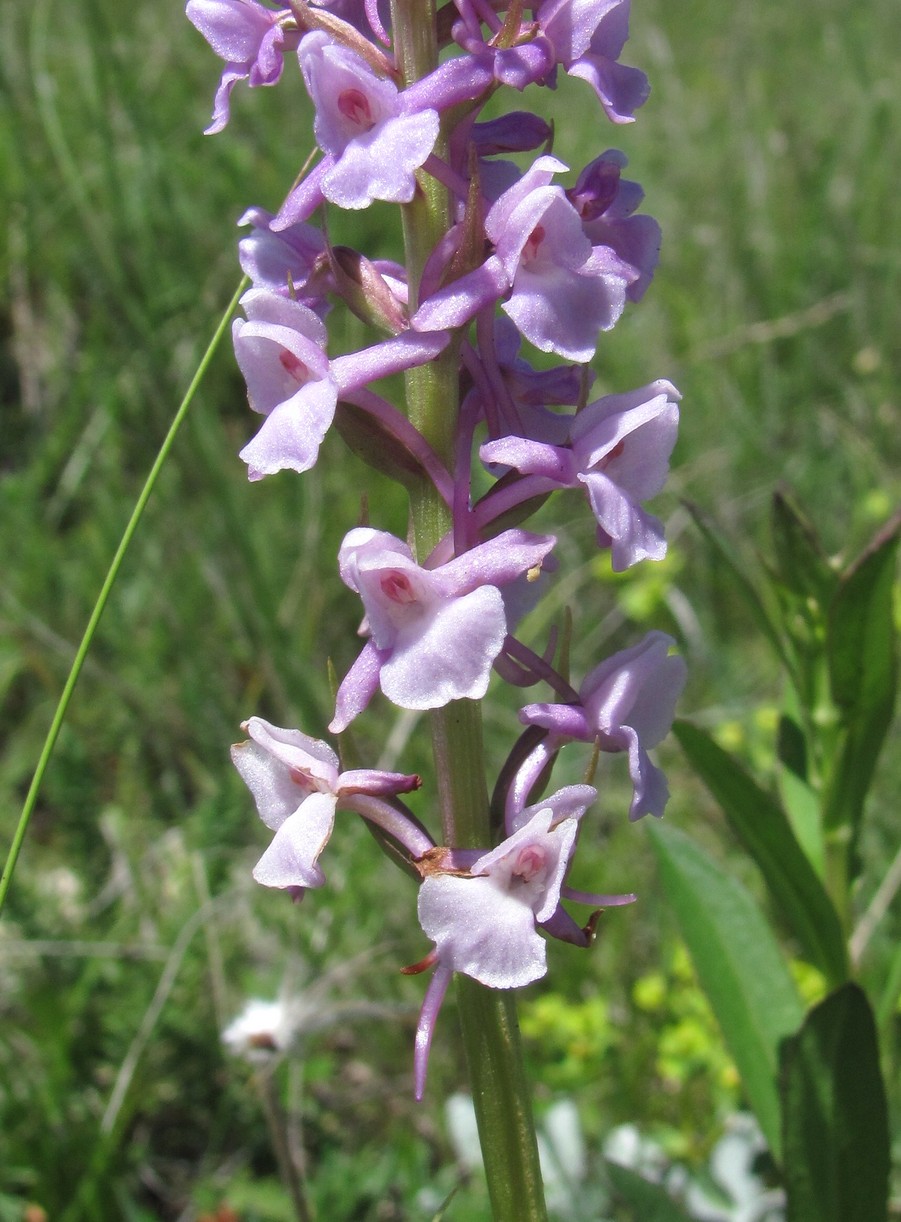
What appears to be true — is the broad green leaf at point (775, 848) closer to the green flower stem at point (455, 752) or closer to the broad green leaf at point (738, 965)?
the broad green leaf at point (738, 965)

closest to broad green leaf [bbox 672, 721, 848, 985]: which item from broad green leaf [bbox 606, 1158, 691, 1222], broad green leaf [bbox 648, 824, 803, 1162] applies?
broad green leaf [bbox 648, 824, 803, 1162]

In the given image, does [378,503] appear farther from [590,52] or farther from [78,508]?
[590,52]

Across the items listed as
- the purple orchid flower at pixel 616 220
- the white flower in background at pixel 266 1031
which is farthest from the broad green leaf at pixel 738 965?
the purple orchid flower at pixel 616 220

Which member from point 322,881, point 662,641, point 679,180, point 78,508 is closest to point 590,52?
point 662,641

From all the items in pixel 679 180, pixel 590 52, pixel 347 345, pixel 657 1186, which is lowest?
pixel 657 1186

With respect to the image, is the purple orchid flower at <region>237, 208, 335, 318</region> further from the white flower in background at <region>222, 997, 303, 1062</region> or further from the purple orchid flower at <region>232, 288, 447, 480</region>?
the white flower in background at <region>222, 997, 303, 1062</region>

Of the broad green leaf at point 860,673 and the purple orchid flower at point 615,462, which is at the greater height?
the purple orchid flower at point 615,462
